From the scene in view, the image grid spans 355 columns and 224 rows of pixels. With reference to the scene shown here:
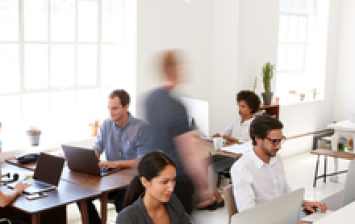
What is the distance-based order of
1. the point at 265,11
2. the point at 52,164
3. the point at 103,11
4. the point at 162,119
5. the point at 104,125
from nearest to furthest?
the point at 162,119
the point at 52,164
the point at 104,125
the point at 103,11
the point at 265,11

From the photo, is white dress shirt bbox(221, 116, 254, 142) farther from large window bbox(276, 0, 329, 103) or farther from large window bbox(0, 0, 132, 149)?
large window bbox(276, 0, 329, 103)

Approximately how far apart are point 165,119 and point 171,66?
0.35 metres

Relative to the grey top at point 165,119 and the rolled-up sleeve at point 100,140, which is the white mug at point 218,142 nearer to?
the rolled-up sleeve at point 100,140

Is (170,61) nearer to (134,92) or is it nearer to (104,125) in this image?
(104,125)

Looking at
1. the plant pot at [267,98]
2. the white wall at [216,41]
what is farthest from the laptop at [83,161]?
the plant pot at [267,98]

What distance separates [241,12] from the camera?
21.7 ft

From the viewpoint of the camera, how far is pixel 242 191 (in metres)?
3.05

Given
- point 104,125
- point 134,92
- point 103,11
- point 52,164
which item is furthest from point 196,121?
point 52,164

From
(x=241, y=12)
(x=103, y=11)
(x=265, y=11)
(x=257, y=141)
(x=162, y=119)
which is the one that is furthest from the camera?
(x=265, y=11)

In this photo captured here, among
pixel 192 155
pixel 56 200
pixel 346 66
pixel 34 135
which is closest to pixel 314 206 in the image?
pixel 192 155

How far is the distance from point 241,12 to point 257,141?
3.71 m

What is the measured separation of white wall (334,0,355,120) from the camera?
8.85 m

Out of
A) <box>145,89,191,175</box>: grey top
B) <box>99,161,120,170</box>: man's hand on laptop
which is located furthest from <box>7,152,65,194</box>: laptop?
<box>145,89,191,175</box>: grey top

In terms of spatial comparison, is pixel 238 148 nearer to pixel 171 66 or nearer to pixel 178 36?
pixel 178 36
